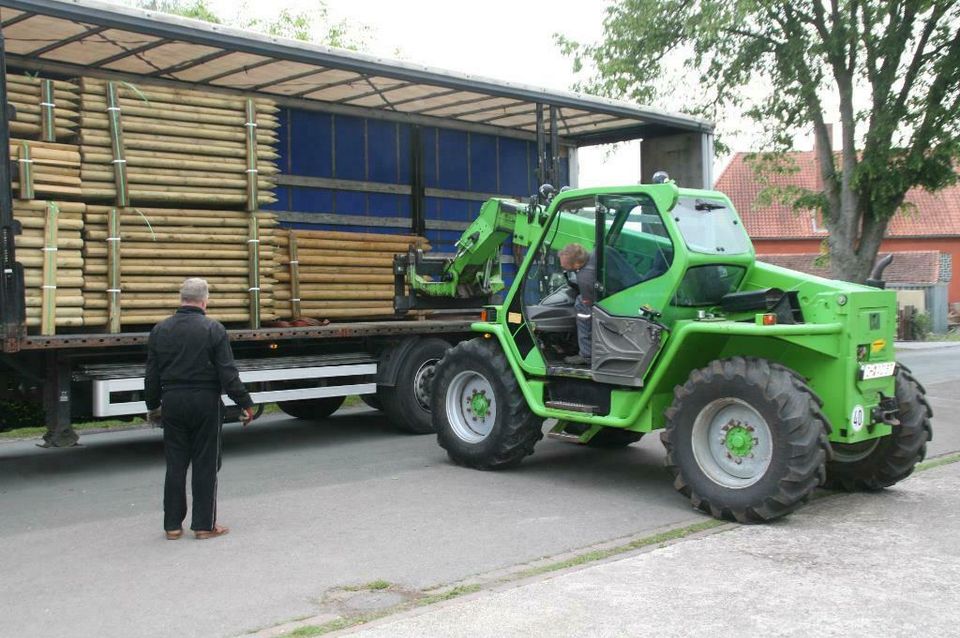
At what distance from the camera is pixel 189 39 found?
940 cm

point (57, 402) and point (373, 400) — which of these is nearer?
point (57, 402)

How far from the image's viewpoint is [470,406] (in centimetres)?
966

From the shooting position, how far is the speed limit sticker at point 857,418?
733 centimetres

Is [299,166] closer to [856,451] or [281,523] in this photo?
[281,523]

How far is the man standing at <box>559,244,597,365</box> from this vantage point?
849cm

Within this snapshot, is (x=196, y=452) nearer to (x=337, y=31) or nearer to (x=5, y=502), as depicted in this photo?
(x=5, y=502)

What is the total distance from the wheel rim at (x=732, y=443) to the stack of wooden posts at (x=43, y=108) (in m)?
6.09

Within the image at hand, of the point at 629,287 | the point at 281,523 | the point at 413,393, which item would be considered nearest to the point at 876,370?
the point at 629,287

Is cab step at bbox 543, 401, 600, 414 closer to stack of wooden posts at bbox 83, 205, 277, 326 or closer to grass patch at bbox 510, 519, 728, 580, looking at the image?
grass patch at bbox 510, 519, 728, 580

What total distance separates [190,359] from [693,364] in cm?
384

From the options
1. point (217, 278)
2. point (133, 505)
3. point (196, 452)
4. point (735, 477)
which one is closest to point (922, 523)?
point (735, 477)

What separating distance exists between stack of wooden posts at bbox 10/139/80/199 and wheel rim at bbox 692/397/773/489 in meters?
5.81

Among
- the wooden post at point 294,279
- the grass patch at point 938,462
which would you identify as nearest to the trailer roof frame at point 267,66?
the wooden post at point 294,279

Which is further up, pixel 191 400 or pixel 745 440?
pixel 191 400
